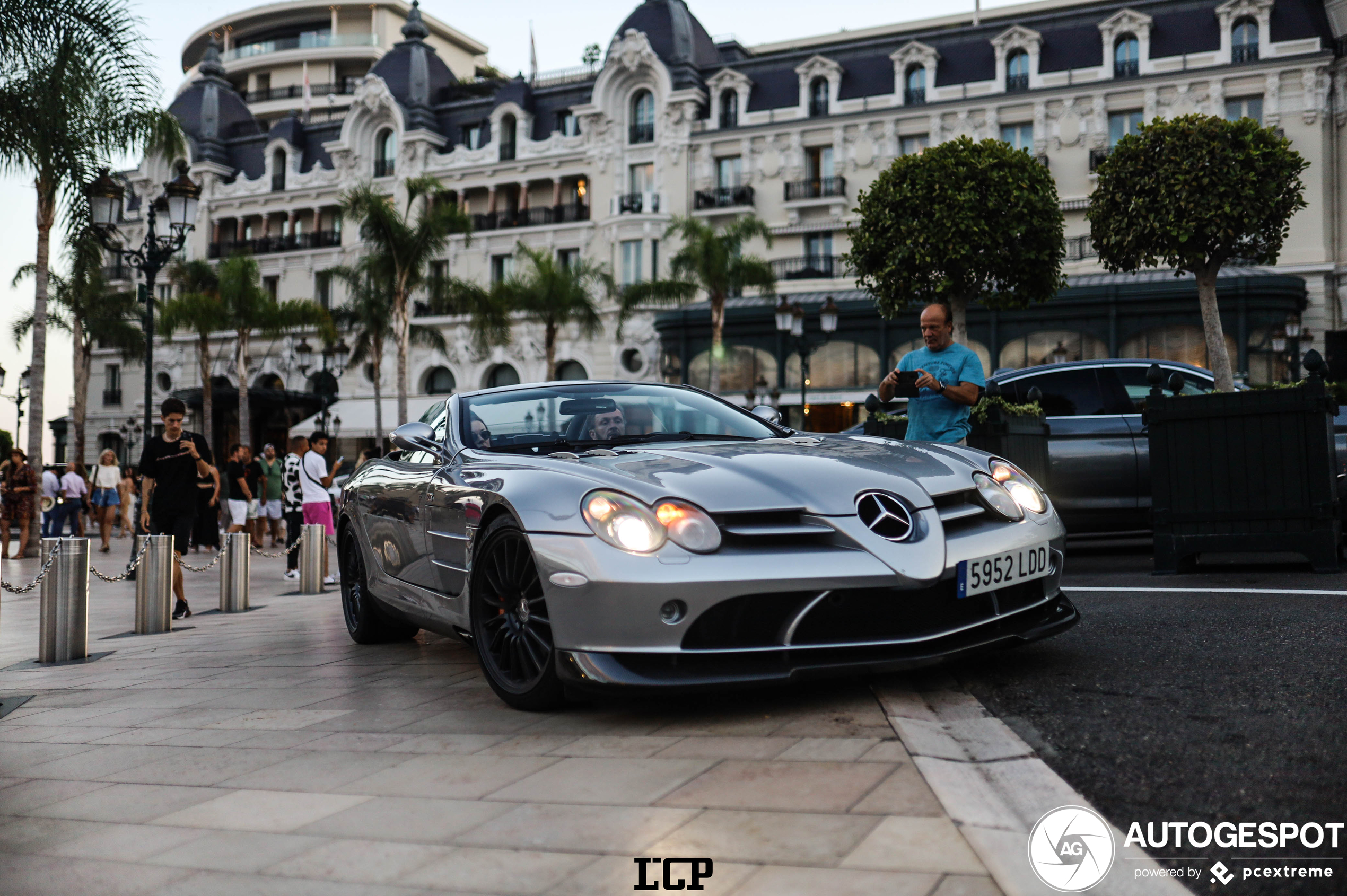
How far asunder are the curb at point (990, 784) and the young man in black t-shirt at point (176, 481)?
7108 mm

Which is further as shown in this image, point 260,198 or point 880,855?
point 260,198

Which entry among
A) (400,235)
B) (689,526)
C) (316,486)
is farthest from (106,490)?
(689,526)

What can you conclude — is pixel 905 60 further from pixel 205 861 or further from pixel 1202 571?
pixel 205 861

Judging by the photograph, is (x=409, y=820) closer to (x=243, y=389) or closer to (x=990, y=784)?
(x=990, y=784)

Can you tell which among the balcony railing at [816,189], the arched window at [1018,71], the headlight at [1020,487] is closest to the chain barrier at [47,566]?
the headlight at [1020,487]

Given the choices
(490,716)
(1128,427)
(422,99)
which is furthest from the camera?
(422,99)

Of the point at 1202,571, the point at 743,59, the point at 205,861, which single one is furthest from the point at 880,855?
the point at 743,59

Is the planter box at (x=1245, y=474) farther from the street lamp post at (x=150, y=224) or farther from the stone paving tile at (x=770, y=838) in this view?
the street lamp post at (x=150, y=224)

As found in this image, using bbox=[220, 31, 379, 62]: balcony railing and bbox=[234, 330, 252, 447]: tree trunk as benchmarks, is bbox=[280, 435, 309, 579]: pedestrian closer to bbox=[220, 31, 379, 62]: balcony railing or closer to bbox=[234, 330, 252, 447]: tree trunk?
bbox=[234, 330, 252, 447]: tree trunk

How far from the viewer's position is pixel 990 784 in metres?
3.05

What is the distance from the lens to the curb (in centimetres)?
238

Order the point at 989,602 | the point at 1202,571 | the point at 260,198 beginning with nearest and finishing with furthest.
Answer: the point at 989,602 → the point at 1202,571 → the point at 260,198

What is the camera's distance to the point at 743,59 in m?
47.1

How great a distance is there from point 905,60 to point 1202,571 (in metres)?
36.0
